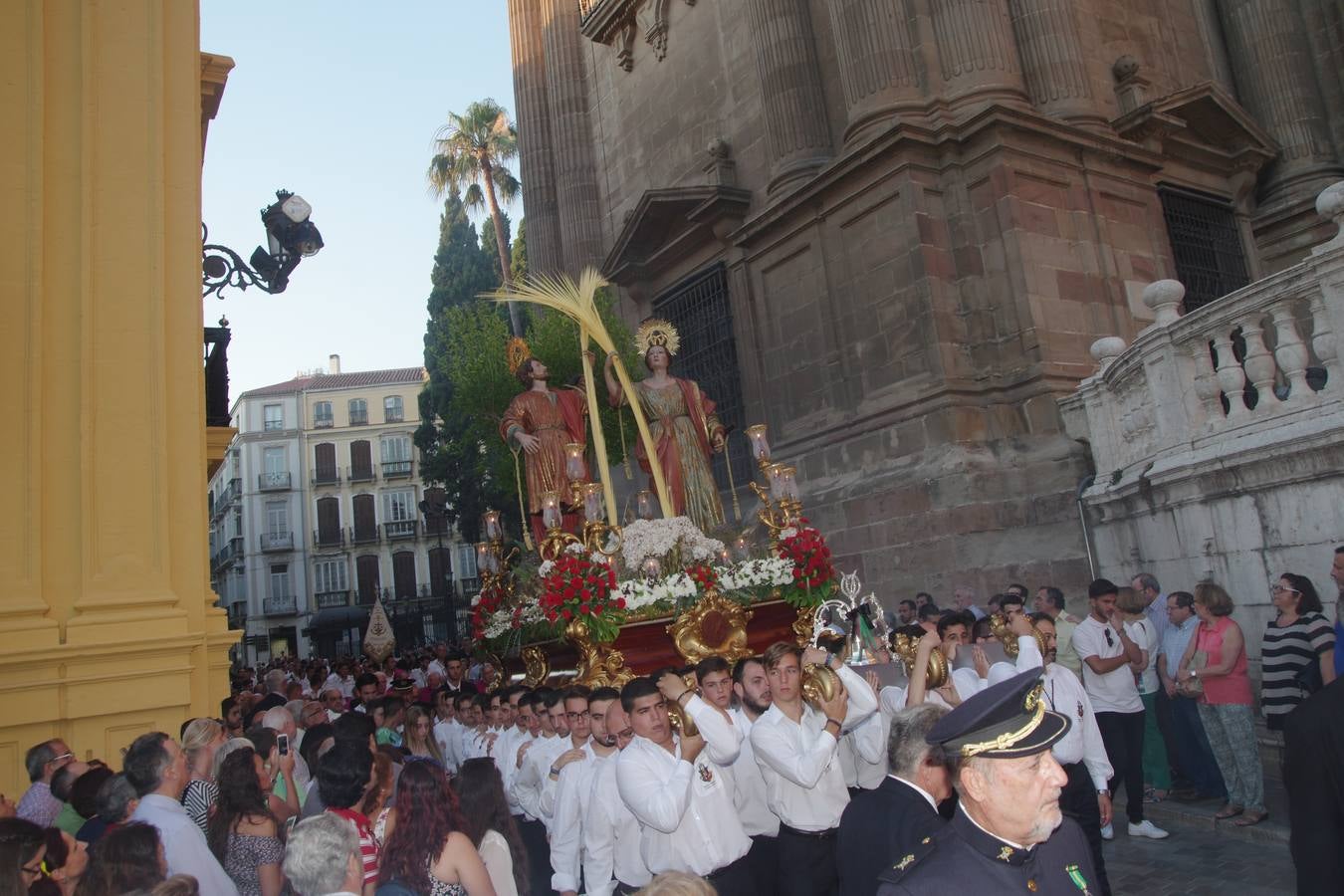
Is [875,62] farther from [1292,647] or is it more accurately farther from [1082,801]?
[1082,801]

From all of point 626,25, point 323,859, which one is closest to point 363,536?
point 626,25

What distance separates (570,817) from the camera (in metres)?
5.68

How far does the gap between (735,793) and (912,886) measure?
118 inches

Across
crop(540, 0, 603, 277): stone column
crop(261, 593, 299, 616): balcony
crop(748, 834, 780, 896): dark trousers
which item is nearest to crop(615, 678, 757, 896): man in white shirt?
crop(748, 834, 780, 896): dark trousers

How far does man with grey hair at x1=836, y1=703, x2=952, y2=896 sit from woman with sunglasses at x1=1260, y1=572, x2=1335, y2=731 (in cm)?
410

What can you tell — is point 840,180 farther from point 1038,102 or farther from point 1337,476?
point 1337,476

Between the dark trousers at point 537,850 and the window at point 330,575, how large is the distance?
170 feet

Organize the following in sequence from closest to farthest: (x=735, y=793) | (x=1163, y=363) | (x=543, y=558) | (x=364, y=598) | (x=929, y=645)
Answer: (x=929, y=645)
(x=735, y=793)
(x=543, y=558)
(x=1163, y=363)
(x=364, y=598)

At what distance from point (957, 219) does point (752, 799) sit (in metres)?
10.5

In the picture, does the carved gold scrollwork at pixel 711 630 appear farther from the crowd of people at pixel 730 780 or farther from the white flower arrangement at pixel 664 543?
the crowd of people at pixel 730 780

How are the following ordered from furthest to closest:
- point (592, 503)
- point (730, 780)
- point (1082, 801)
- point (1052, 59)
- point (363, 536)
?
1. point (363, 536)
2. point (1052, 59)
3. point (592, 503)
4. point (1082, 801)
5. point (730, 780)

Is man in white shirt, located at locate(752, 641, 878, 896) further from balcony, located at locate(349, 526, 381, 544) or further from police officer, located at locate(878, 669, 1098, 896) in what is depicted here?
balcony, located at locate(349, 526, 381, 544)

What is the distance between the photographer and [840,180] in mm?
14828

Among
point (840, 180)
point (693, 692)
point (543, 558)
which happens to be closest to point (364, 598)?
point (840, 180)
